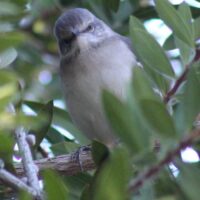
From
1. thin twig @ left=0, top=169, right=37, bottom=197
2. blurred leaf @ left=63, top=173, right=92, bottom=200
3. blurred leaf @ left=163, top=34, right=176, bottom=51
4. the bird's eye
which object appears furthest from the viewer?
the bird's eye

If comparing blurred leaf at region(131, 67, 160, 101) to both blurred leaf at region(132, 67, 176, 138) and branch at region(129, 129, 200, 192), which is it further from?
branch at region(129, 129, 200, 192)

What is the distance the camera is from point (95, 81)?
3600mm

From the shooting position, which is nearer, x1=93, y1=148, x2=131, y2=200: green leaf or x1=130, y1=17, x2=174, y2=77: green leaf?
x1=93, y1=148, x2=131, y2=200: green leaf

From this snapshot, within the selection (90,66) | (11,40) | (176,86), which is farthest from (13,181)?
(90,66)

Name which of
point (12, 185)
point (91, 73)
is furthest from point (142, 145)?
point (91, 73)

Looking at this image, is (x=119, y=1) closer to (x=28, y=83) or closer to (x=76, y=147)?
(x=76, y=147)

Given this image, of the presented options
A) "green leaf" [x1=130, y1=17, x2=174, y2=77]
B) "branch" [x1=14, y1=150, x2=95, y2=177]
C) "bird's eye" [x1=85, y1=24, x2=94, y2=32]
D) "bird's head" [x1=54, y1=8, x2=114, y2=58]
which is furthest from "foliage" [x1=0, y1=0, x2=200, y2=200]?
"bird's eye" [x1=85, y1=24, x2=94, y2=32]

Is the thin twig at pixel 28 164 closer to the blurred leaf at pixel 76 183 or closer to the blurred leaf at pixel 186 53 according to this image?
the blurred leaf at pixel 76 183

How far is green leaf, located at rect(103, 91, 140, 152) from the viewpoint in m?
1.37

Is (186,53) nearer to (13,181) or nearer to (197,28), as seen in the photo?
(197,28)

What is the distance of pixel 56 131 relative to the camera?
3059mm

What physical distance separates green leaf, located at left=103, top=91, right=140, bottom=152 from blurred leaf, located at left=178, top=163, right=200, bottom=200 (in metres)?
0.17

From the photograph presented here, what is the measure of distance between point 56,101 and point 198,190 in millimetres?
3101

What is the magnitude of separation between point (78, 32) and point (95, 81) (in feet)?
2.51
